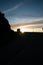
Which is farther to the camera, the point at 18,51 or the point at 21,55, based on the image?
the point at 18,51

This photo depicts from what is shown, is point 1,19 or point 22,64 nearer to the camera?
point 22,64

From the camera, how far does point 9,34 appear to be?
1516 inches

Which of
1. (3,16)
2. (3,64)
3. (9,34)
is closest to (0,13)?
(3,16)

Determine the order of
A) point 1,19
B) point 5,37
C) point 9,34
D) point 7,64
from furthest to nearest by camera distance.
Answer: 1. point 1,19
2. point 9,34
3. point 5,37
4. point 7,64

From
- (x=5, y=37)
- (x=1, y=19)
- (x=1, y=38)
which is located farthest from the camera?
(x=1, y=19)

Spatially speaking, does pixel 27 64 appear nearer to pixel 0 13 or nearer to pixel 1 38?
pixel 1 38

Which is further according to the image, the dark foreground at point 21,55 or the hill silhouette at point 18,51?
the hill silhouette at point 18,51

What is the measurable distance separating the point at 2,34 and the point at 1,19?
9813mm

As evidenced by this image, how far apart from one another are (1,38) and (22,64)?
20.5m

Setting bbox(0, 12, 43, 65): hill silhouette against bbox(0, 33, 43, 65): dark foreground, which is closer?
bbox(0, 33, 43, 65): dark foreground

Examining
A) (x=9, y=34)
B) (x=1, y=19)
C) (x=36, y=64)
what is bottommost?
(x=36, y=64)

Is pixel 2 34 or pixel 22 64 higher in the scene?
pixel 2 34

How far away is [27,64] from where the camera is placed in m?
12.7

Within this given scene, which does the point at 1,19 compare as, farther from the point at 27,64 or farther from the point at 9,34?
the point at 27,64
